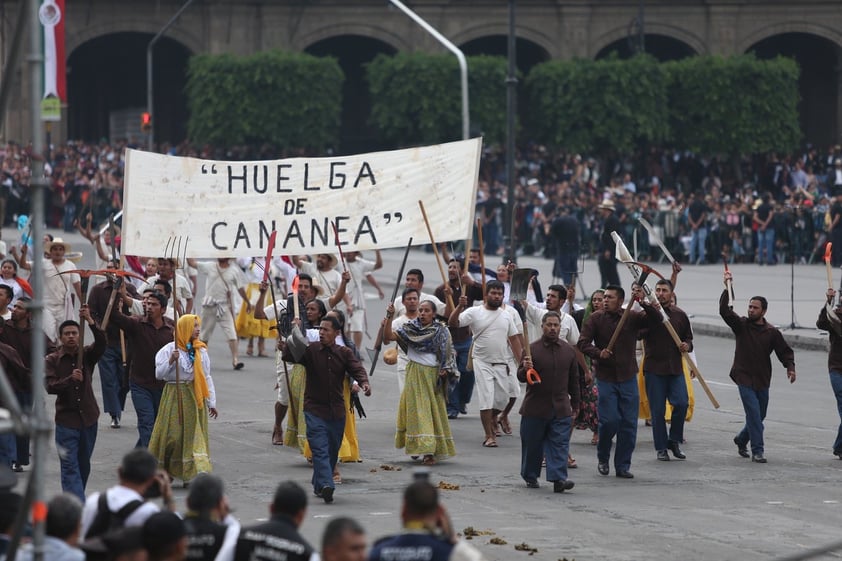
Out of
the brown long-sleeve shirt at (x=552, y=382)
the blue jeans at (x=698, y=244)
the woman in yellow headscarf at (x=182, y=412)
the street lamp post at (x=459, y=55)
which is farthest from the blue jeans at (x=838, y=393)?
the blue jeans at (x=698, y=244)

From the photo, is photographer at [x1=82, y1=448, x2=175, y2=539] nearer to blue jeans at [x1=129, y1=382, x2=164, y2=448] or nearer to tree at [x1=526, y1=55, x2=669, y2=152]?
blue jeans at [x1=129, y1=382, x2=164, y2=448]

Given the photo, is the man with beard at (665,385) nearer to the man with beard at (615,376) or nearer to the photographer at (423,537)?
the man with beard at (615,376)

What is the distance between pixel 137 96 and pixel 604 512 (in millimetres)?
44156

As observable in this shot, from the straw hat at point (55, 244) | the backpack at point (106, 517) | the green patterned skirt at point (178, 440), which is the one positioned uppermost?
the straw hat at point (55, 244)

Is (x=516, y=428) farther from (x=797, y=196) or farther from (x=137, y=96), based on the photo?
(x=137, y=96)

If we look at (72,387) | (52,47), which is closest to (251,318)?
(72,387)

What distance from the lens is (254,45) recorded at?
4769 cm

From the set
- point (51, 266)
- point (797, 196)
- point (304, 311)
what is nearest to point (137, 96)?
point (797, 196)

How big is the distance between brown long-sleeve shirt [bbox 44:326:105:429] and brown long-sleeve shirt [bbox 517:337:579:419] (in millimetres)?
3239

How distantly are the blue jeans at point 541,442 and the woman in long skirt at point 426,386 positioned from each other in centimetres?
124

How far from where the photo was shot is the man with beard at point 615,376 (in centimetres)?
1371

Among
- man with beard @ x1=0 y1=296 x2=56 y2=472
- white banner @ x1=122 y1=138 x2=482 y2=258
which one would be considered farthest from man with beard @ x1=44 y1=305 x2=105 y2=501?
white banner @ x1=122 y1=138 x2=482 y2=258

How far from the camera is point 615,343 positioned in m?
13.9

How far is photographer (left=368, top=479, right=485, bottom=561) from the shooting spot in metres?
6.76
